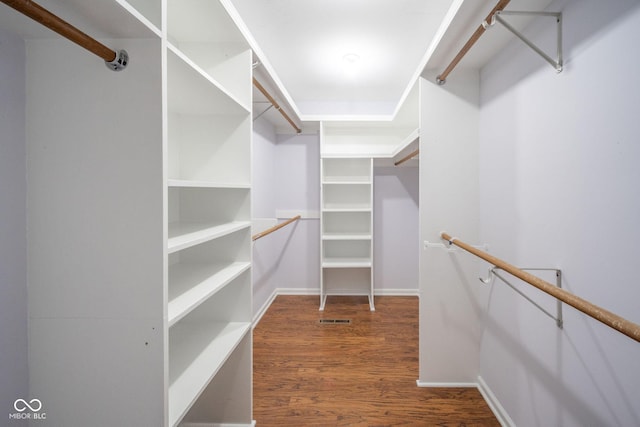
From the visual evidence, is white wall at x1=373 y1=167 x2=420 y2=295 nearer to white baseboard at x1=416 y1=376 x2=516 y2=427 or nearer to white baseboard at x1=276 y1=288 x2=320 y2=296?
white baseboard at x1=276 y1=288 x2=320 y2=296

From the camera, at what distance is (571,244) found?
42.4 inches

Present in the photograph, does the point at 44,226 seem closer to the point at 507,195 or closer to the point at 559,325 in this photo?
the point at 559,325

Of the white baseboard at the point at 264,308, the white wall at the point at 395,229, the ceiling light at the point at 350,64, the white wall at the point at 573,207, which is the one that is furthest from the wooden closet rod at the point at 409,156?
the white baseboard at the point at 264,308

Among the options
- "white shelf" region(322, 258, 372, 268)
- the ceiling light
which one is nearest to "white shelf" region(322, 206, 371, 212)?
"white shelf" region(322, 258, 372, 268)

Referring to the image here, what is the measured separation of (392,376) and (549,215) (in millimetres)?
1433

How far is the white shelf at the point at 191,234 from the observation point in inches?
35.1

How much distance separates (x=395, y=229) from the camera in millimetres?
3525

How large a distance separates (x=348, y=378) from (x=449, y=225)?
1229 mm

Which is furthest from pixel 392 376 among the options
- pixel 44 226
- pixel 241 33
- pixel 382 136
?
pixel 382 136

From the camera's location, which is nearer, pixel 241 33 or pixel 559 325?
pixel 559 325

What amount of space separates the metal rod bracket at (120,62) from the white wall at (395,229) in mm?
2975

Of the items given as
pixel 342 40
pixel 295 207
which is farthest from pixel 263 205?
pixel 342 40

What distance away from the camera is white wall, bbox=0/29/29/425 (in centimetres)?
72

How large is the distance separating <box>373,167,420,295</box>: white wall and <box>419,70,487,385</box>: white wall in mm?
1662
